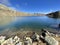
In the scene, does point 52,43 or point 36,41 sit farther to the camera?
point 36,41

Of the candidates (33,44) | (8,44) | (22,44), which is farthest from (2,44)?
(33,44)

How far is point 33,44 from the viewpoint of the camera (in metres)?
11.1

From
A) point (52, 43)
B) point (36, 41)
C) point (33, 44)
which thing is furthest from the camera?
point (36, 41)

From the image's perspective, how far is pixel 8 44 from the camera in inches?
396

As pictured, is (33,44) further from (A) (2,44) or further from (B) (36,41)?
(A) (2,44)

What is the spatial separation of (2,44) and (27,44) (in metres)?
2.71

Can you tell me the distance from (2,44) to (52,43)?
5362 millimetres

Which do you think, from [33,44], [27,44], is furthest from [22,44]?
[33,44]

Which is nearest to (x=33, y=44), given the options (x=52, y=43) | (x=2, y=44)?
(x=52, y=43)

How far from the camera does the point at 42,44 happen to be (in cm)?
1116

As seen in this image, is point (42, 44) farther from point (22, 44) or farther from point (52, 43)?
point (22, 44)

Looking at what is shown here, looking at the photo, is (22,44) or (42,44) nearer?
(22,44)

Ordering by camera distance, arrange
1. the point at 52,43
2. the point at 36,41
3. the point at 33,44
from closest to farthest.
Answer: the point at 52,43
the point at 33,44
the point at 36,41

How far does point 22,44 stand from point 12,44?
1.09 m
